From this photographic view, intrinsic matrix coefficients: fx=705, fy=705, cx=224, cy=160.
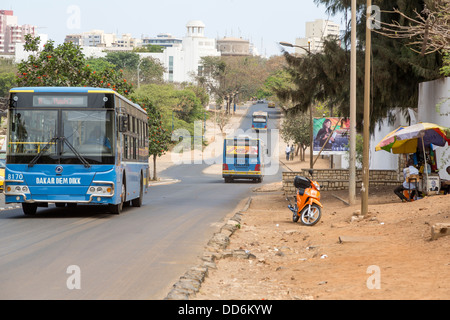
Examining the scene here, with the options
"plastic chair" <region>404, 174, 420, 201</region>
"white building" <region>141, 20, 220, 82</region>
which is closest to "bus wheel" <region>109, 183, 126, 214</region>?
"plastic chair" <region>404, 174, 420, 201</region>

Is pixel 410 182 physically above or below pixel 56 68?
below

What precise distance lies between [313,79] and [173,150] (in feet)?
237

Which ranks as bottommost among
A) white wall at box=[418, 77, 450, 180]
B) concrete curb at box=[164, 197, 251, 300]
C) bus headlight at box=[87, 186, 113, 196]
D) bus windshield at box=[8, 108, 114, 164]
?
concrete curb at box=[164, 197, 251, 300]

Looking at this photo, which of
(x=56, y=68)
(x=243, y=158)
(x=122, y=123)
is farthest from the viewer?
(x=243, y=158)

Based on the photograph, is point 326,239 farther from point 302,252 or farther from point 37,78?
point 37,78

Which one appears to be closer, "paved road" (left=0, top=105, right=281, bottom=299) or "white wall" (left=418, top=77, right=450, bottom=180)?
"paved road" (left=0, top=105, right=281, bottom=299)

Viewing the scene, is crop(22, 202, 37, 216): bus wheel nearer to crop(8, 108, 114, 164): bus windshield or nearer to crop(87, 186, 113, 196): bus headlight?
crop(8, 108, 114, 164): bus windshield

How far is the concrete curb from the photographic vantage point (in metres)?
8.36

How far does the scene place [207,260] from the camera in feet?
37.8

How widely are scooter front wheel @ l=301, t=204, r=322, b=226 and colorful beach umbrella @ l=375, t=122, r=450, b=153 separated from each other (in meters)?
3.96

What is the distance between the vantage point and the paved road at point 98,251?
8625 millimetres

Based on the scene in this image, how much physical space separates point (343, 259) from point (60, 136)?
9.05 meters

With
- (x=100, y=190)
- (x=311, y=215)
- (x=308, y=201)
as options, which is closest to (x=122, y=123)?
(x=100, y=190)

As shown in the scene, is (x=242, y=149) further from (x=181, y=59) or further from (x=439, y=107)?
(x=181, y=59)
